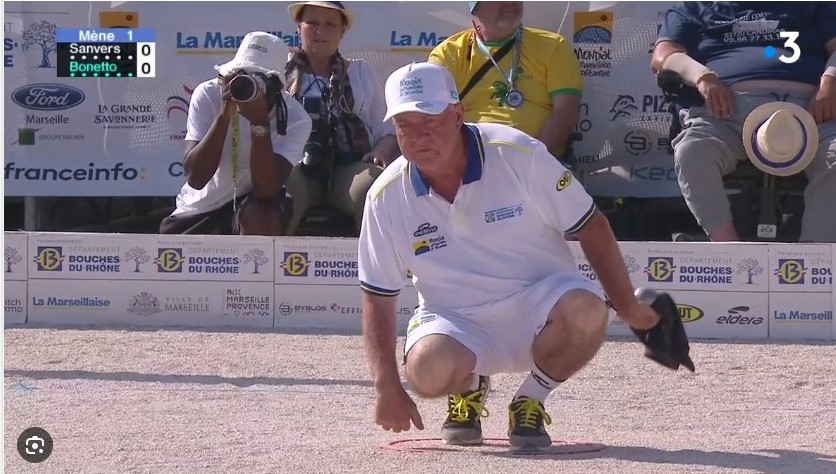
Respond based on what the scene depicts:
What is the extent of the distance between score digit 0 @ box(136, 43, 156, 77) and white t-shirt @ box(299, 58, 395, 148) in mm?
1281

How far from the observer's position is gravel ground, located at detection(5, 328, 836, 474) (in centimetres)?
448

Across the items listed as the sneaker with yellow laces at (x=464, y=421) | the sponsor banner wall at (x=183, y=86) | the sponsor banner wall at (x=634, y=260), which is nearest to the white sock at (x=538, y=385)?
the sneaker with yellow laces at (x=464, y=421)

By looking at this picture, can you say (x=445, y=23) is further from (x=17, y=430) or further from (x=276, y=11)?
(x=17, y=430)

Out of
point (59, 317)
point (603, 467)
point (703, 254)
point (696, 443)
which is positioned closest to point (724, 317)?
point (703, 254)

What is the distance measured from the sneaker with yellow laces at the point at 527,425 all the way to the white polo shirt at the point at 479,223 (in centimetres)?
38

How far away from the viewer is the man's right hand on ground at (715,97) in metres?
7.55

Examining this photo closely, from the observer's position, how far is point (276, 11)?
28.6 ft

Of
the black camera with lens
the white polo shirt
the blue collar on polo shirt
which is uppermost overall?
the black camera with lens

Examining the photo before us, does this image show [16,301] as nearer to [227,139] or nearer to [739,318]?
[227,139]

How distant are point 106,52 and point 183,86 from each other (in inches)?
20.7

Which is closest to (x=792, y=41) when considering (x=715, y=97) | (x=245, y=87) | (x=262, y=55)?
(x=715, y=97)

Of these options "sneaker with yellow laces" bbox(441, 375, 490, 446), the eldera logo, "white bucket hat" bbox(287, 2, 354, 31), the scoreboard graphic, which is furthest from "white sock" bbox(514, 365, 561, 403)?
the scoreboard graphic

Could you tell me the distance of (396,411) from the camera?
4.32m

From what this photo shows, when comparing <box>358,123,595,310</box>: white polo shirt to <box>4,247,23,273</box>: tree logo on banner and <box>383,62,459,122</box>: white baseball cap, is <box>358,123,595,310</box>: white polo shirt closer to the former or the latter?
<box>383,62,459,122</box>: white baseball cap
